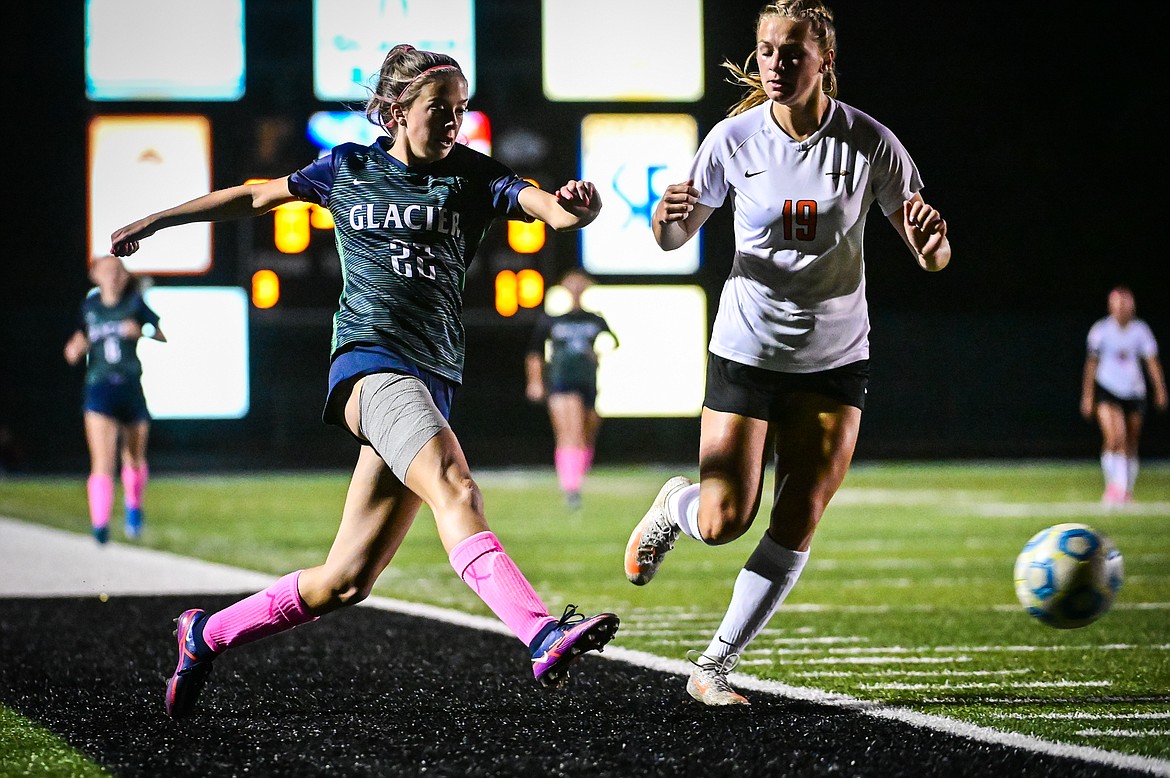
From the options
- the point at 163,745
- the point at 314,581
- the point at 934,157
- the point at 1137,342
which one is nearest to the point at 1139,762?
the point at 314,581

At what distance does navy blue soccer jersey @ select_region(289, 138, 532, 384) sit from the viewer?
190 inches

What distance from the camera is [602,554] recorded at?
37.2ft

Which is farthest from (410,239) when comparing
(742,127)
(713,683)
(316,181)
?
→ (713,683)

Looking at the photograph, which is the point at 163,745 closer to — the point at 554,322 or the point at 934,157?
the point at 554,322

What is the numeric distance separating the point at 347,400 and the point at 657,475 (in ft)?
59.7

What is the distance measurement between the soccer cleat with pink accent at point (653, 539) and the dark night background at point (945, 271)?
18189 millimetres

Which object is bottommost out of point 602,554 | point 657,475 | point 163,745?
point 657,475

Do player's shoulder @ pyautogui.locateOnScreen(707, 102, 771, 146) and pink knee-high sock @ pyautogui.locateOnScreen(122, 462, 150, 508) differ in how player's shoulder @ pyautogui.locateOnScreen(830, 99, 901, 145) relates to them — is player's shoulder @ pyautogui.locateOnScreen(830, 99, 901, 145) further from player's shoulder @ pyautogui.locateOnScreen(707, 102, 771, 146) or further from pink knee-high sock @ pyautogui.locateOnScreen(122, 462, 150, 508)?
pink knee-high sock @ pyautogui.locateOnScreen(122, 462, 150, 508)

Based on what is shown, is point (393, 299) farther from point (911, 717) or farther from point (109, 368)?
point (109, 368)

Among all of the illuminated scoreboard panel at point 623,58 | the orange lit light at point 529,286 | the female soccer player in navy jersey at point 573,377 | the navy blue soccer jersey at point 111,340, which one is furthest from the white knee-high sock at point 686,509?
the illuminated scoreboard panel at point 623,58

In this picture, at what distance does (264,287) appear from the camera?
19.7 m

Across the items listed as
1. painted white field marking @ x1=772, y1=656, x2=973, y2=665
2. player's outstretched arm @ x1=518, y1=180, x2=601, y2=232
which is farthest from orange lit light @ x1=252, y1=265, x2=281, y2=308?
player's outstretched arm @ x1=518, y1=180, x2=601, y2=232

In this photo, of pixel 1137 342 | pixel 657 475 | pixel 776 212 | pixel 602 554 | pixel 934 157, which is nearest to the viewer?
pixel 776 212

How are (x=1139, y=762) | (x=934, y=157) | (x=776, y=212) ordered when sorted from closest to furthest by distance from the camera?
1. (x=1139, y=762)
2. (x=776, y=212)
3. (x=934, y=157)
